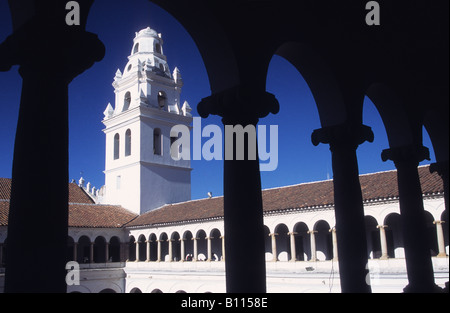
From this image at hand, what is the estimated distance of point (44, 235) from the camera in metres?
3.44

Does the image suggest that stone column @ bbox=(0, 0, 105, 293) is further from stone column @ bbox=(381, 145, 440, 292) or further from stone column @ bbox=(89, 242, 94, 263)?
stone column @ bbox=(89, 242, 94, 263)

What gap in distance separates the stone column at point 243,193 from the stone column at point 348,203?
2325 millimetres

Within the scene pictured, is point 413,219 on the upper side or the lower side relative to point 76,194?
lower

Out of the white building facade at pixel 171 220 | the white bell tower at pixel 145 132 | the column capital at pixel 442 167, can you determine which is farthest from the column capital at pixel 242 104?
the white bell tower at pixel 145 132

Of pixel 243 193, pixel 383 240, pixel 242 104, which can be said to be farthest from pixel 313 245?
pixel 242 104

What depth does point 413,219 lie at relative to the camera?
9266 millimetres

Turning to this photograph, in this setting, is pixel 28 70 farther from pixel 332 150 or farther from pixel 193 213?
pixel 193 213

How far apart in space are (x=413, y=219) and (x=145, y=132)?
29.3 m

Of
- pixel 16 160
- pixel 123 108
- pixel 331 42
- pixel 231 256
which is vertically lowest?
pixel 231 256

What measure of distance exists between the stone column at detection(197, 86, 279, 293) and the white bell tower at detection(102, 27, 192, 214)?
31.3 meters

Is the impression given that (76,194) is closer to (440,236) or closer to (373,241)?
(373,241)

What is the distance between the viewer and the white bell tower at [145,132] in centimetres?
3650
